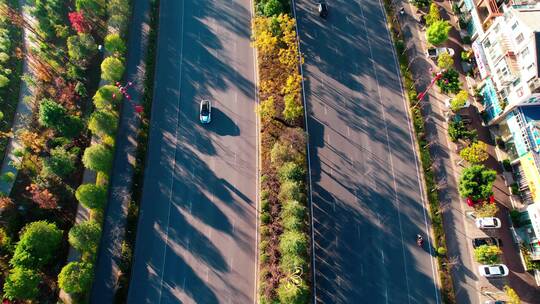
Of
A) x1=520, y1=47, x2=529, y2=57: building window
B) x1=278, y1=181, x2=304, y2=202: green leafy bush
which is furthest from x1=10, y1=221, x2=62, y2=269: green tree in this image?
x1=520, y1=47, x2=529, y2=57: building window

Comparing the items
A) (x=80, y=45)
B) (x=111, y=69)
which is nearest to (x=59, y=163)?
(x=111, y=69)

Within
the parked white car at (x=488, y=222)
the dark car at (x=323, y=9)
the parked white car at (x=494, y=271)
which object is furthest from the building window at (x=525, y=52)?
the dark car at (x=323, y=9)

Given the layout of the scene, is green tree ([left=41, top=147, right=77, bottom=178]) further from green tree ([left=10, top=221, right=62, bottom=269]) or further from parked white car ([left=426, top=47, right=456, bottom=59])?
parked white car ([left=426, top=47, right=456, bottom=59])

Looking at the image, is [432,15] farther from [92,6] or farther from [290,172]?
[92,6]

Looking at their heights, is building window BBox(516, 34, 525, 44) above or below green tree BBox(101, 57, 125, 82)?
above

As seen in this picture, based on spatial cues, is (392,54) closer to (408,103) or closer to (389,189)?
(408,103)

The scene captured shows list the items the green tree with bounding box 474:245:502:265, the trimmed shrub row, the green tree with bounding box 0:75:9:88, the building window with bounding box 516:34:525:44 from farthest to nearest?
1. the green tree with bounding box 0:75:9:88
2. the building window with bounding box 516:34:525:44
3. the green tree with bounding box 474:245:502:265
4. the trimmed shrub row

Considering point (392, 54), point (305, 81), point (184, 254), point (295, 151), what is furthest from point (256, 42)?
point (184, 254)

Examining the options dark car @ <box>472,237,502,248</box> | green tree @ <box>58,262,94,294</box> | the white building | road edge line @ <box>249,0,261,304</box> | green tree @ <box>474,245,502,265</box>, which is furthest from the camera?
dark car @ <box>472,237,502,248</box>
